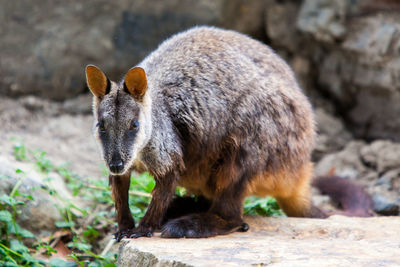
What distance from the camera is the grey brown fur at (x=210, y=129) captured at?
15.4ft

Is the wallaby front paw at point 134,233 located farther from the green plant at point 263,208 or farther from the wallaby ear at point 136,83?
the green plant at point 263,208

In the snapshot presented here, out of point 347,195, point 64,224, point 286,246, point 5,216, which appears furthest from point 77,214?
point 347,195

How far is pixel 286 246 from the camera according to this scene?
13.9ft

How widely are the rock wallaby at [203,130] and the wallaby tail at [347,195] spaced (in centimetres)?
81

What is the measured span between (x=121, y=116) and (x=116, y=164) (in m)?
0.41

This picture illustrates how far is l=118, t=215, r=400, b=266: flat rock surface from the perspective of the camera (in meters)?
3.81

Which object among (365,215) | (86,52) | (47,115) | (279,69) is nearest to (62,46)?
(86,52)

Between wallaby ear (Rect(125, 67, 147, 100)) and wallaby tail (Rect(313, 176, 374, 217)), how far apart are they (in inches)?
113

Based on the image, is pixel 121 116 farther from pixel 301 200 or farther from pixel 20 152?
pixel 20 152

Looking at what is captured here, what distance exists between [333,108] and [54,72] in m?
4.62

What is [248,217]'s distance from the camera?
5512 mm

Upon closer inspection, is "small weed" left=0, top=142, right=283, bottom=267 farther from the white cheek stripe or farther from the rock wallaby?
the white cheek stripe

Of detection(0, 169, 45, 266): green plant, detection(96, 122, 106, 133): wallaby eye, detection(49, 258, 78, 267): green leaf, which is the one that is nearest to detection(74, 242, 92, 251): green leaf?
detection(49, 258, 78, 267): green leaf

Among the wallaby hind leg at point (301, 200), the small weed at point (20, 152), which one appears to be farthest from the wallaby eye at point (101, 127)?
the small weed at point (20, 152)
